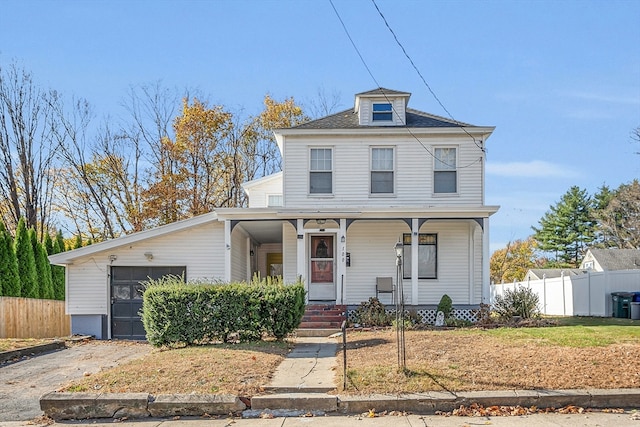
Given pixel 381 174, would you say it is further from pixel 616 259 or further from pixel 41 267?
pixel 616 259

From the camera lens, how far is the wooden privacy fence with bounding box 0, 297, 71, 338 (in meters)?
19.2

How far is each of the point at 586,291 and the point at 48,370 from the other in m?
18.1

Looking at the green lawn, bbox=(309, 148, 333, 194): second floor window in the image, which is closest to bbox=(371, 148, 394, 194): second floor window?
bbox=(309, 148, 333, 194): second floor window

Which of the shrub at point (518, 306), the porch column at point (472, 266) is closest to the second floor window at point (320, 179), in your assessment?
the porch column at point (472, 266)

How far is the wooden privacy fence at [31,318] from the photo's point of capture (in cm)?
1916

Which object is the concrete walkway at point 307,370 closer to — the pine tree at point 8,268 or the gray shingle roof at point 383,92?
the gray shingle roof at point 383,92

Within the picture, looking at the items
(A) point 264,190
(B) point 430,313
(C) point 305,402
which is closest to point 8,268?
(A) point 264,190

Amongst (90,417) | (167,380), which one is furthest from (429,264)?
(90,417)

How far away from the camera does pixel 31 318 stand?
20453mm

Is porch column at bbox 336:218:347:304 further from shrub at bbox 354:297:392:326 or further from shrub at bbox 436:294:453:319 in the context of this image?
shrub at bbox 436:294:453:319

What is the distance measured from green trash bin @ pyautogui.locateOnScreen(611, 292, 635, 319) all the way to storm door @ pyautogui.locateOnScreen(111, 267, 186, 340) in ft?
45.8

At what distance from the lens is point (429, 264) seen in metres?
19.1

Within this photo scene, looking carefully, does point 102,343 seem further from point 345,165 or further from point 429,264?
point 429,264

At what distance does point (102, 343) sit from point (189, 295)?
596 centimetres
